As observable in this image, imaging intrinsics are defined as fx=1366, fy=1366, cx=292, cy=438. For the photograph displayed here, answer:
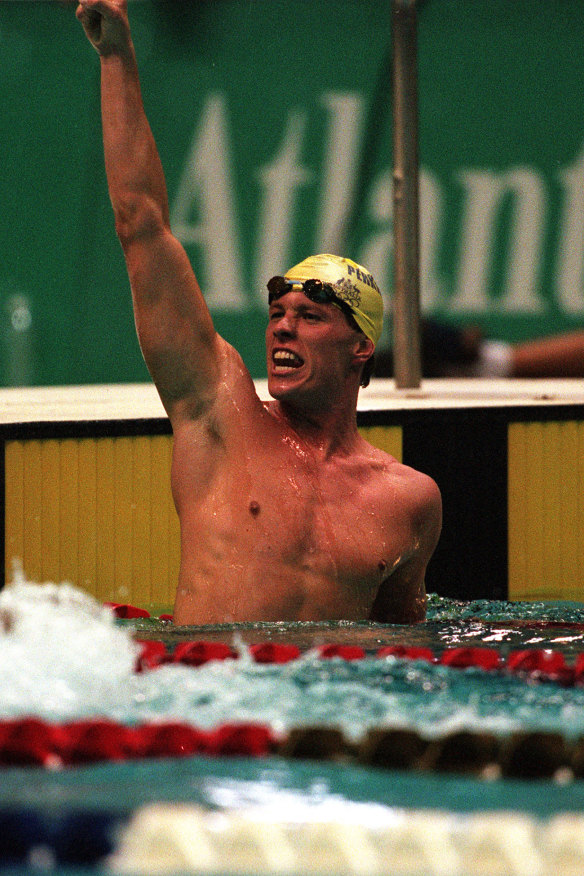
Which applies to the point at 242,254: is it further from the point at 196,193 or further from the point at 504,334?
the point at 504,334

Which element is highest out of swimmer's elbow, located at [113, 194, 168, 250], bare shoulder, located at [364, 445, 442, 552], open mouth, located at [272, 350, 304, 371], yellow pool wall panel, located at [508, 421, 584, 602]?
swimmer's elbow, located at [113, 194, 168, 250]

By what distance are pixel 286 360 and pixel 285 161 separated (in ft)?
16.9

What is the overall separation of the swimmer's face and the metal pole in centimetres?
212

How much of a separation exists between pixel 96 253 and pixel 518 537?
4149 millimetres

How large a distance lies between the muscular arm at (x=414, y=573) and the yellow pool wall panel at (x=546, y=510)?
4.54ft

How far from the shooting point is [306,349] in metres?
3.44

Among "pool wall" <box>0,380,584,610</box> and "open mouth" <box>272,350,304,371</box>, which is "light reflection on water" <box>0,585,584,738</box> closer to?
"open mouth" <box>272,350,304,371</box>

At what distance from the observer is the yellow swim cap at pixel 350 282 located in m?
3.51

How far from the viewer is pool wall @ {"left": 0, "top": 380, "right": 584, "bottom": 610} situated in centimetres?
434

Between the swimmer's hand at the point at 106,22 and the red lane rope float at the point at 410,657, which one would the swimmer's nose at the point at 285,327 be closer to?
the swimmer's hand at the point at 106,22

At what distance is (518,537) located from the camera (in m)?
4.98

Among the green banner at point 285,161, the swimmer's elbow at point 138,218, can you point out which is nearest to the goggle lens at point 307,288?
the swimmer's elbow at point 138,218

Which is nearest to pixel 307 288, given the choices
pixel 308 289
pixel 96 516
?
pixel 308 289

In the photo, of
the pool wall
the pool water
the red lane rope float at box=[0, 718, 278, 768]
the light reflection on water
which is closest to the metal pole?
→ the pool wall
